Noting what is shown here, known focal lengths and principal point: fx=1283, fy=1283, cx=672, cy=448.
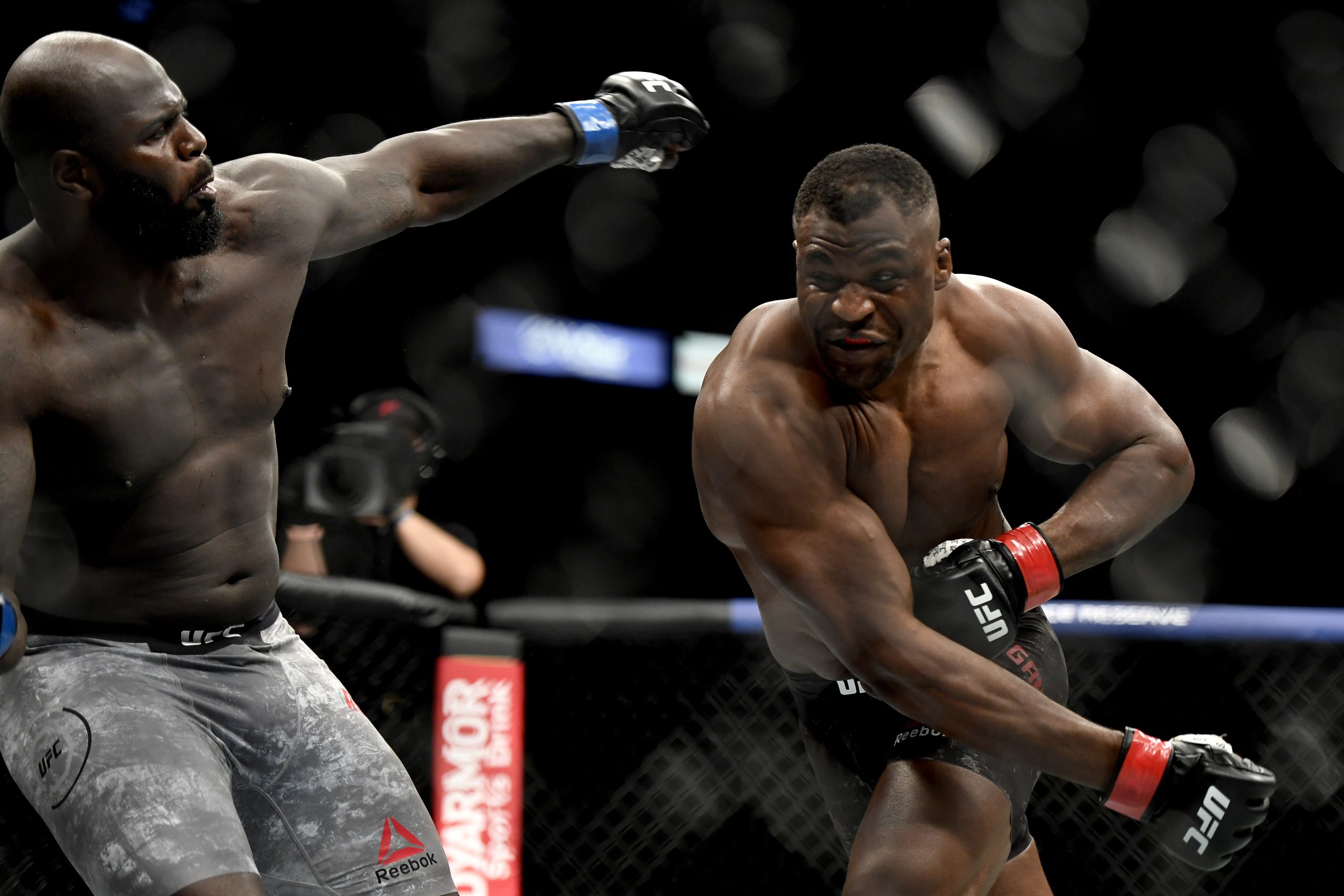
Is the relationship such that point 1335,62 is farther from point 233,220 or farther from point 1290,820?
A: point 233,220

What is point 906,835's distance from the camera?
181 cm

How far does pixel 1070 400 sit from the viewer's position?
2.09 m

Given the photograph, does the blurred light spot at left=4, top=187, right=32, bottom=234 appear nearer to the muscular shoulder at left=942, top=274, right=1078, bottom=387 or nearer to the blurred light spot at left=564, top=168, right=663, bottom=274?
the blurred light spot at left=564, top=168, right=663, bottom=274

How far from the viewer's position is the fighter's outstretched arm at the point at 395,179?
5.67ft

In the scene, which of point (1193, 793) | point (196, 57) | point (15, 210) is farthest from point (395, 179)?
point (196, 57)

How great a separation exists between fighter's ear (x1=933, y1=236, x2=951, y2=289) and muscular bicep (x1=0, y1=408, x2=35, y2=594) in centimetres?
121

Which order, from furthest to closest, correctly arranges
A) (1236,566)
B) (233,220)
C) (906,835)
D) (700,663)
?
1. (1236,566)
2. (700,663)
3. (906,835)
4. (233,220)

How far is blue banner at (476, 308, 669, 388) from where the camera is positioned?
477 cm

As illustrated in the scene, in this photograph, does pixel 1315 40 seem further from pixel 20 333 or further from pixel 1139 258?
pixel 20 333

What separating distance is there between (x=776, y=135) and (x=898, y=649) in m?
4.37

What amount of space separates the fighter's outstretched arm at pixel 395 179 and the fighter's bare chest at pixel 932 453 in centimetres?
68

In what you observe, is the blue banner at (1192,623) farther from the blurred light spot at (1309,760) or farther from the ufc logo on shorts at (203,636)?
the ufc logo on shorts at (203,636)

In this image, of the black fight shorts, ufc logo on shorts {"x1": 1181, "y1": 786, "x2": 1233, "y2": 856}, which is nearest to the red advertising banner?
the black fight shorts

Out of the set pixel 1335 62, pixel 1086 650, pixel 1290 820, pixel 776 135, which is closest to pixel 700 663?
pixel 1086 650
